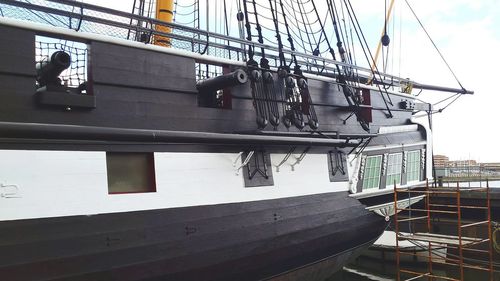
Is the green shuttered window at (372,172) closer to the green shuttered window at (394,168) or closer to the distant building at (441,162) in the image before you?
the green shuttered window at (394,168)

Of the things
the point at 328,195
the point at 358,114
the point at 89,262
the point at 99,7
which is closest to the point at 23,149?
the point at 89,262

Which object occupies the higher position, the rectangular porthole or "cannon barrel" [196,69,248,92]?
"cannon barrel" [196,69,248,92]

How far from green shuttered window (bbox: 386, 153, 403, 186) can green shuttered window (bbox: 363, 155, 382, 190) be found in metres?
0.36

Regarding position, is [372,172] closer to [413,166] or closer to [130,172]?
[413,166]

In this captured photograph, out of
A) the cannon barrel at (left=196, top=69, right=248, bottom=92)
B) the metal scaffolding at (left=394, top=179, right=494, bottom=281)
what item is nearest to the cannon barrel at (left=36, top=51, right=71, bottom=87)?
the cannon barrel at (left=196, top=69, right=248, bottom=92)

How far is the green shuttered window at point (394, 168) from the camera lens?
8455 mm

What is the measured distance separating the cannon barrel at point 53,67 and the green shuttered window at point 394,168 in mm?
6350

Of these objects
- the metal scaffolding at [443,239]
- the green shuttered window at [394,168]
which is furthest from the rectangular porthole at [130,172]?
the green shuttered window at [394,168]

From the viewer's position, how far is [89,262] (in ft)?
13.7

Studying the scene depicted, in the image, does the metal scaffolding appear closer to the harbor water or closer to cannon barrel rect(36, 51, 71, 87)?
the harbor water

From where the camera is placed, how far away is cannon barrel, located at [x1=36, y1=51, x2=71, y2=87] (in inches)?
163

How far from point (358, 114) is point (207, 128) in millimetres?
3306

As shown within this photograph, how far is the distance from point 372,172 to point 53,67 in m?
5.88

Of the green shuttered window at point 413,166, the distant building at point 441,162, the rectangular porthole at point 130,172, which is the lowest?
the distant building at point 441,162
